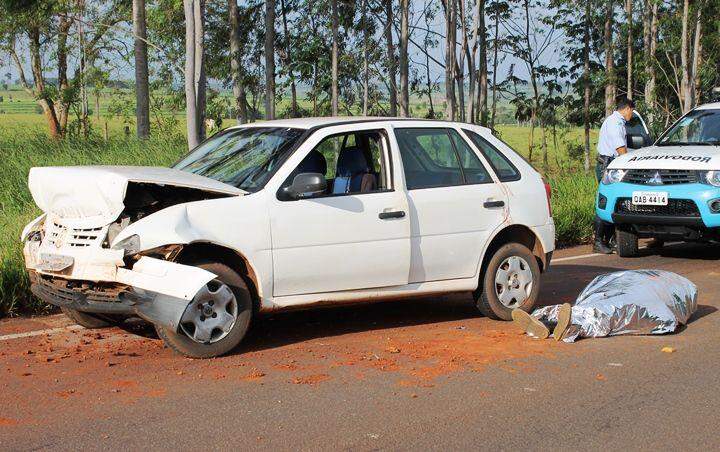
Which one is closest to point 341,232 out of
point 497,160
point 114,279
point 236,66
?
point 114,279

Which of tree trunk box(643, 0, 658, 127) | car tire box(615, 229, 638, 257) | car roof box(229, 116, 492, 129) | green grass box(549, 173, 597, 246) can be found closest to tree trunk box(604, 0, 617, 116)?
tree trunk box(643, 0, 658, 127)

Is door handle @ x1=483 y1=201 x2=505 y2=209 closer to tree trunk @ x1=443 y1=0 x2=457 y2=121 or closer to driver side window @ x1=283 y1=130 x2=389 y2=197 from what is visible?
driver side window @ x1=283 y1=130 x2=389 y2=197

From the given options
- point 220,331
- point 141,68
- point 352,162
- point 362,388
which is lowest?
point 362,388

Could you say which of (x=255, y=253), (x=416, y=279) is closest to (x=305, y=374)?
(x=255, y=253)

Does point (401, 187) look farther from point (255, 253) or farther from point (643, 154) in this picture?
point (643, 154)

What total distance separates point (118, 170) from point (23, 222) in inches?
161

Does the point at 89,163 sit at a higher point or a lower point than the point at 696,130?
lower

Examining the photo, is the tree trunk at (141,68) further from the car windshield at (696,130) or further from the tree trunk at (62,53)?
the tree trunk at (62,53)

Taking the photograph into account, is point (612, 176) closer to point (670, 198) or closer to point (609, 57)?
point (670, 198)

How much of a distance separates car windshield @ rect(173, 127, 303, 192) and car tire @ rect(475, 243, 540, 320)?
1988 mm

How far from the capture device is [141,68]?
20562mm

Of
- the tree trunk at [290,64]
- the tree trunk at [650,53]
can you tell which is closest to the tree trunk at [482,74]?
the tree trunk at [650,53]

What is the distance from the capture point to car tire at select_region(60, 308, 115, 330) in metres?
7.79

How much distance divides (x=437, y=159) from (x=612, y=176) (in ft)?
16.1
